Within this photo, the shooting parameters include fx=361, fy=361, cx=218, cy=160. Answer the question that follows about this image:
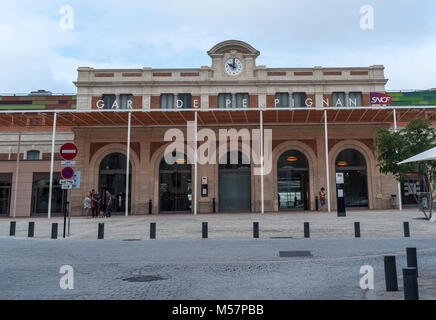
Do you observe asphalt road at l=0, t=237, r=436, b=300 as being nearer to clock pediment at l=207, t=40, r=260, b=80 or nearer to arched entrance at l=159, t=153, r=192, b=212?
arched entrance at l=159, t=153, r=192, b=212

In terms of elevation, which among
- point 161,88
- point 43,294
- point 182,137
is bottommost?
point 43,294

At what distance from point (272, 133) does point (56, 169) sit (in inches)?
686

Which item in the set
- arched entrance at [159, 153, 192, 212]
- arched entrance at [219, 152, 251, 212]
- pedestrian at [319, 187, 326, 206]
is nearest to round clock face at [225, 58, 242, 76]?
arched entrance at [219, 152, 251, 212]

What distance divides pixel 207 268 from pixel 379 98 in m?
26.1

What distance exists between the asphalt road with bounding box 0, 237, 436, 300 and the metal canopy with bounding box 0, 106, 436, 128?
48.1 feet

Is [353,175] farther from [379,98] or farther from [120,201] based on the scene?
[120,201]

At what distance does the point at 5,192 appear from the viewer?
2903cm

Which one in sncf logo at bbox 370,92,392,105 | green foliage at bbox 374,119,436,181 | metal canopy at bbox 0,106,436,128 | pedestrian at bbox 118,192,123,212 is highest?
sncf logo at bbox 370,92,392,105

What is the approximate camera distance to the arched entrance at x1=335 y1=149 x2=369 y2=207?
2841 cm

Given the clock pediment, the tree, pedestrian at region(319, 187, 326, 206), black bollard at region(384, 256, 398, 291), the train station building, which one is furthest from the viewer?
the clock pediment

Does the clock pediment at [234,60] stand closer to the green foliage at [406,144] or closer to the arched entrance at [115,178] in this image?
the arched entrance at [115,178]

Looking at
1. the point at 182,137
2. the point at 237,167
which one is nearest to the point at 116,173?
the point at 182,137

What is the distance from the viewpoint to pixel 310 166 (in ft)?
93.2
